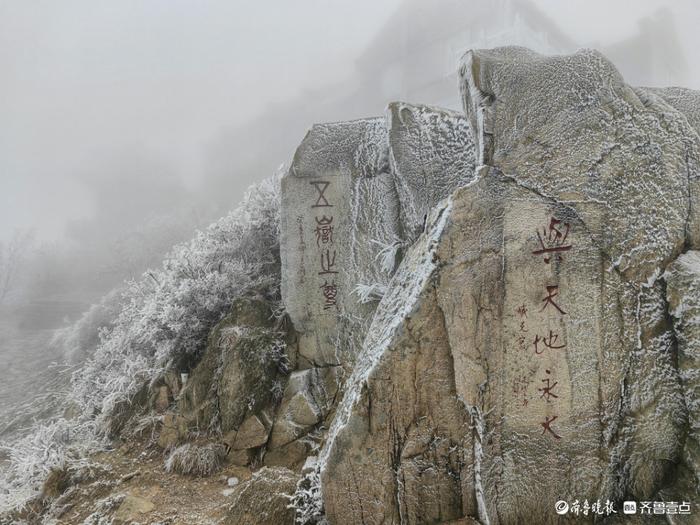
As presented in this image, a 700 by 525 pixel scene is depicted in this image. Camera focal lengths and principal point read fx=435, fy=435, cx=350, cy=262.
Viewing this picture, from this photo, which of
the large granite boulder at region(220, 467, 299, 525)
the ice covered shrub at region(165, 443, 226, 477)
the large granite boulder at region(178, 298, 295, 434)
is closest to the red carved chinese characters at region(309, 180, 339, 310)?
the large granite boulder at region(178, 298, 295, 434)

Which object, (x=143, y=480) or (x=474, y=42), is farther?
(x=474, y=42)

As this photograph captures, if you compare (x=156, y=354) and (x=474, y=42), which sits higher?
(x=474, y=42)

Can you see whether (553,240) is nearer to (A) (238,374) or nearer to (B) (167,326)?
(A) (238,374)

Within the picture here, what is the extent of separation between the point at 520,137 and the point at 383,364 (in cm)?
177

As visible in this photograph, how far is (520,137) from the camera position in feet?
9.61

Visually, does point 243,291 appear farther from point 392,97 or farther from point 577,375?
point 392,97

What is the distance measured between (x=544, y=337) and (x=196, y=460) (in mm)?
3941

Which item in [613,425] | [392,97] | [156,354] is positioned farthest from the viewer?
[392,97]

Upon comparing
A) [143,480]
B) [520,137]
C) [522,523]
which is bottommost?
[143,480]

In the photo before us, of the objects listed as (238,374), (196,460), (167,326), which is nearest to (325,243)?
(238,374)

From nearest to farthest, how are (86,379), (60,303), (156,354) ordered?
(156,354) → (86,379) → (60,303)

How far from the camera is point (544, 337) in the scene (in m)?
2.72

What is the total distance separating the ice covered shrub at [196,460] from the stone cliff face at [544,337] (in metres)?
2.39

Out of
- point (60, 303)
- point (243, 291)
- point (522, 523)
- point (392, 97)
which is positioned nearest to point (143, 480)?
point (243, 291)
